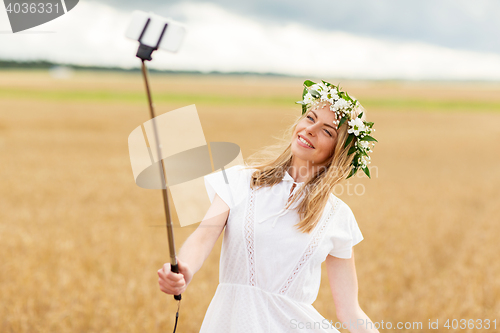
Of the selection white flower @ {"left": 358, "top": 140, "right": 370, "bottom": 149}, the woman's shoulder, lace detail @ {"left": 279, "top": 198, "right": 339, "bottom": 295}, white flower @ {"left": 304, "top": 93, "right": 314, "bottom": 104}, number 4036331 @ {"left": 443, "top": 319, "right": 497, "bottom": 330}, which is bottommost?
number 4036331 @ {"left": 443, "top": 319, "right": 497, "bottom": 330}

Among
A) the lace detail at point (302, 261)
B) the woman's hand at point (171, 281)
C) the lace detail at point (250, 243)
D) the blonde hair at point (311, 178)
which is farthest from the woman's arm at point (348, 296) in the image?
the woman's hand at point (171, 281)

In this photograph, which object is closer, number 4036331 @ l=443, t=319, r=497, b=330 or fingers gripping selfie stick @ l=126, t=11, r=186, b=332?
fingers gripping selfie stick @ l=126, t=11, r=186, b=332

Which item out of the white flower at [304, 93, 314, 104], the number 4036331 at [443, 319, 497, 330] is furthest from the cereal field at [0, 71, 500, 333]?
the white flower at [304, 93, 314, 104]

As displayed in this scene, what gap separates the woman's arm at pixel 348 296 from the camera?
6.72 ft

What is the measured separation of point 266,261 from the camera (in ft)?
6.28

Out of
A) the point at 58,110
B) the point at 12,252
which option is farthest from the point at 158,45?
the point at 58,110

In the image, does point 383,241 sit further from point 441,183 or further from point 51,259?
point 441,183

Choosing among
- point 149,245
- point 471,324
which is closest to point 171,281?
point 471,324

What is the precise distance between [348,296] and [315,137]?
0.77 m

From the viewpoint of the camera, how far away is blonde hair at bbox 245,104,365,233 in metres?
1.93

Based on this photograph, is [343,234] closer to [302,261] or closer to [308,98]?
[302,261]

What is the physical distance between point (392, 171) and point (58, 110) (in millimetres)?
23246

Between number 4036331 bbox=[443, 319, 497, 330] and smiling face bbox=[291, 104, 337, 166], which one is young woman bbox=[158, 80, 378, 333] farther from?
number 4036331 bbox=[443, 319, 497, 330]

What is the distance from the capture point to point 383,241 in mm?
6672
